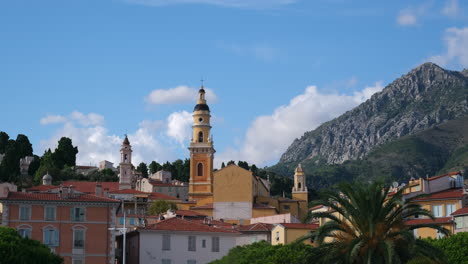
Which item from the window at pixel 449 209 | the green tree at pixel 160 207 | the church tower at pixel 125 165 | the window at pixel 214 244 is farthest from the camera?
the church tower at pixel 125 165

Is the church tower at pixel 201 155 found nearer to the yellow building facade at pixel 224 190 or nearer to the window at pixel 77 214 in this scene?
the yellow building facade at pixel 224 190

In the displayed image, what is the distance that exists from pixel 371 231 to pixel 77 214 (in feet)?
128

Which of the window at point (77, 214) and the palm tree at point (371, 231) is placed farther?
the window at point (77, 214)

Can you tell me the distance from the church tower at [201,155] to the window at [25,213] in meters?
59.8

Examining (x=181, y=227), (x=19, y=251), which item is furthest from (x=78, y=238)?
(x=19, y=251)

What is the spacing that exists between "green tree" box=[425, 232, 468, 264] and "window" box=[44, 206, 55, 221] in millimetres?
34649

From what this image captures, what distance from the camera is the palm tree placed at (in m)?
43.8

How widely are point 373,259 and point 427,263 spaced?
272 cm

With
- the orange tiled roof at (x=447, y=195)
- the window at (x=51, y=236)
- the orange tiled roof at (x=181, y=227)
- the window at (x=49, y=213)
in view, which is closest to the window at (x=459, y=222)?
the orange tiled roof at (x=447, y=195)

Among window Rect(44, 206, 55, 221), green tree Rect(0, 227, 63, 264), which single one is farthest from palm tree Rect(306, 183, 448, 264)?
window Rect(44, 206, 55, 221)

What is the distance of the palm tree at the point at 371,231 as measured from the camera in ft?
144

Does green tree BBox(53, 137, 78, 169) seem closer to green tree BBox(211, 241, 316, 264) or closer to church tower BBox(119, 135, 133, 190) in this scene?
church tower BBox(119, 135, 133, 190)

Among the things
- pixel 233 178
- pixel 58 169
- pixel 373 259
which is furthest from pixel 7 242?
pixel 58 169

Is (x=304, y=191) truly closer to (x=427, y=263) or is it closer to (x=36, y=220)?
(x=36, y=220)
